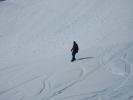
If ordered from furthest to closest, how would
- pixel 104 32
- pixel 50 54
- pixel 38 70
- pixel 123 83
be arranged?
pixel 104 32 → pixel 50 54 → pixel 38 70 → pixel 123 83

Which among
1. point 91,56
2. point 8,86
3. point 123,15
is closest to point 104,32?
point 123,15

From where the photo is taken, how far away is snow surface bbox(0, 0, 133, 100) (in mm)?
10586

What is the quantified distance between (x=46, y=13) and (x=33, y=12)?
2.41 m

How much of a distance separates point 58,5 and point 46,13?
8.71ft

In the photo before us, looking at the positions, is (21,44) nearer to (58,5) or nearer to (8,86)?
(58,5)

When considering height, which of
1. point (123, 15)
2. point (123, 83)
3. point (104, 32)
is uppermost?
point (123, 15)

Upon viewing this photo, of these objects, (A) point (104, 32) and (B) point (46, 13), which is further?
(B) point (46, 13)

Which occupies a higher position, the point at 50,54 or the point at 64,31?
the point at 64,31

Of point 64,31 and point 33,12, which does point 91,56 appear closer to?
point 64,31

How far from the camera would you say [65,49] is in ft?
71.3

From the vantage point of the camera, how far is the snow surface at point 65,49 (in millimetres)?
10586

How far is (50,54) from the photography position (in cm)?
2083

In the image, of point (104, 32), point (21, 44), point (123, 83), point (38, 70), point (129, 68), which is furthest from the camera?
point (21, 44)

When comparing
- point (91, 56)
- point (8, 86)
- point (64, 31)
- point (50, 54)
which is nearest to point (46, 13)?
A: point (64, 31)
